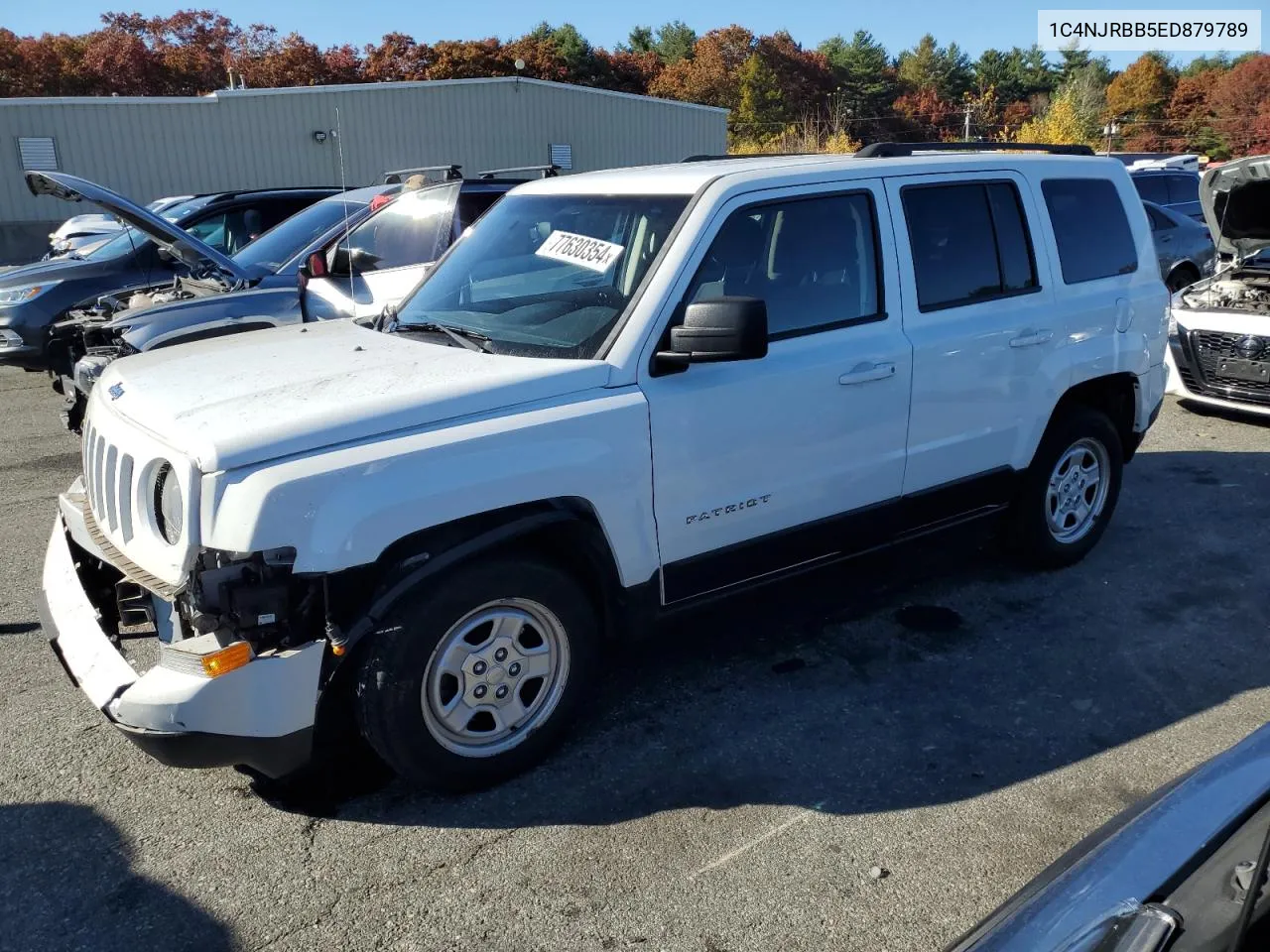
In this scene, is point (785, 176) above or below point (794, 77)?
below

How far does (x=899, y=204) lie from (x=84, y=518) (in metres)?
3.32

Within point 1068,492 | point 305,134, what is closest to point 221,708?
point 1068,492

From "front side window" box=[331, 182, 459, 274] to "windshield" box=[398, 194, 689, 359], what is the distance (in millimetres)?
2848

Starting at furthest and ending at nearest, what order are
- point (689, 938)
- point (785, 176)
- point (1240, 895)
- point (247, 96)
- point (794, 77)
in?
1. point (794, 77)
2. point (247, 96)
3. point (785, 176)
4. point (689, 938)
5. point (1240, 895)

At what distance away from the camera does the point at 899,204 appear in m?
4.13

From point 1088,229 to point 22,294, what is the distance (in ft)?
30.2

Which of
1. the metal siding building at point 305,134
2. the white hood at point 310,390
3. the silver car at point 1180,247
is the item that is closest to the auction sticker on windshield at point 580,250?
the white hood at point 310,390

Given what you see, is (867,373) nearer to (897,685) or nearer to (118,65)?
(897,685)

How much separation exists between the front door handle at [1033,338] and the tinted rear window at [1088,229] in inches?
13.3

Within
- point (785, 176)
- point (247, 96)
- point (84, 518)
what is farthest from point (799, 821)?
point (247, 96)

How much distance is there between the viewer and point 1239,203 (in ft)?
24.7

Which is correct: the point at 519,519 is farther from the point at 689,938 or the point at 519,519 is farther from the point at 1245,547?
the point at 1245,547

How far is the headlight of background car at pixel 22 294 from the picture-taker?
9.45 m

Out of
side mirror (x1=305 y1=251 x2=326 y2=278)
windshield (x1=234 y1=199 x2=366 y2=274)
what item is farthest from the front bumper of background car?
windshield (x1=234 y1=199 x2=366 y2=274)
